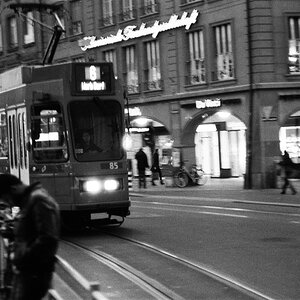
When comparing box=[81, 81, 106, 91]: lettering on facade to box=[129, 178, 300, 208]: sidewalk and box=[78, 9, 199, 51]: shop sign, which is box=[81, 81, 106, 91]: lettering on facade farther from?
box=[78, 9, 199, 51]: shop sign

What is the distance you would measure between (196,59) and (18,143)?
2006cm

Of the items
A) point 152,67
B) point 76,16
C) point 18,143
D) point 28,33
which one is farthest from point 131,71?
point 18,143

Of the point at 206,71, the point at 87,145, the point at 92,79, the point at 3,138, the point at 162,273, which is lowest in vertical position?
the point at 162,273

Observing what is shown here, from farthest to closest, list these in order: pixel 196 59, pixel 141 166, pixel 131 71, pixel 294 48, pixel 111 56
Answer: pixel 111 56 → pixel 131 71 → pixel 196 59 → pixel 141 166 → pixel 294 48

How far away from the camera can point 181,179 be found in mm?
36344

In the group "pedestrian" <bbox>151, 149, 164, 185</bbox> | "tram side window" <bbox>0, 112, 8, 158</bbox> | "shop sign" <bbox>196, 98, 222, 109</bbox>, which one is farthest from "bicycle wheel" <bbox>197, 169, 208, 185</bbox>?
"tram side window" <bbox>0, 112, 8, 158</bbox>

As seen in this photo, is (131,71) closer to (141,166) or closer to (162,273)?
(141,166)

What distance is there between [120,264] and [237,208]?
37.1 feet

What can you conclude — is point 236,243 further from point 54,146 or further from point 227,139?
point 227,139

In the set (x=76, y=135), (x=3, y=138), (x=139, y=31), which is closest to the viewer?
(x=76, y=135)

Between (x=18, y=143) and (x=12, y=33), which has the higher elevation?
(x=12, y=33)

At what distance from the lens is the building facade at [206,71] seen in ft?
109

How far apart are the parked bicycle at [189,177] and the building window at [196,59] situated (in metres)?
3.77

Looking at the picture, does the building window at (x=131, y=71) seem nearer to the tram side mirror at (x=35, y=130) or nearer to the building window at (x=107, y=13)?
the building window at (x=107, y=13)
